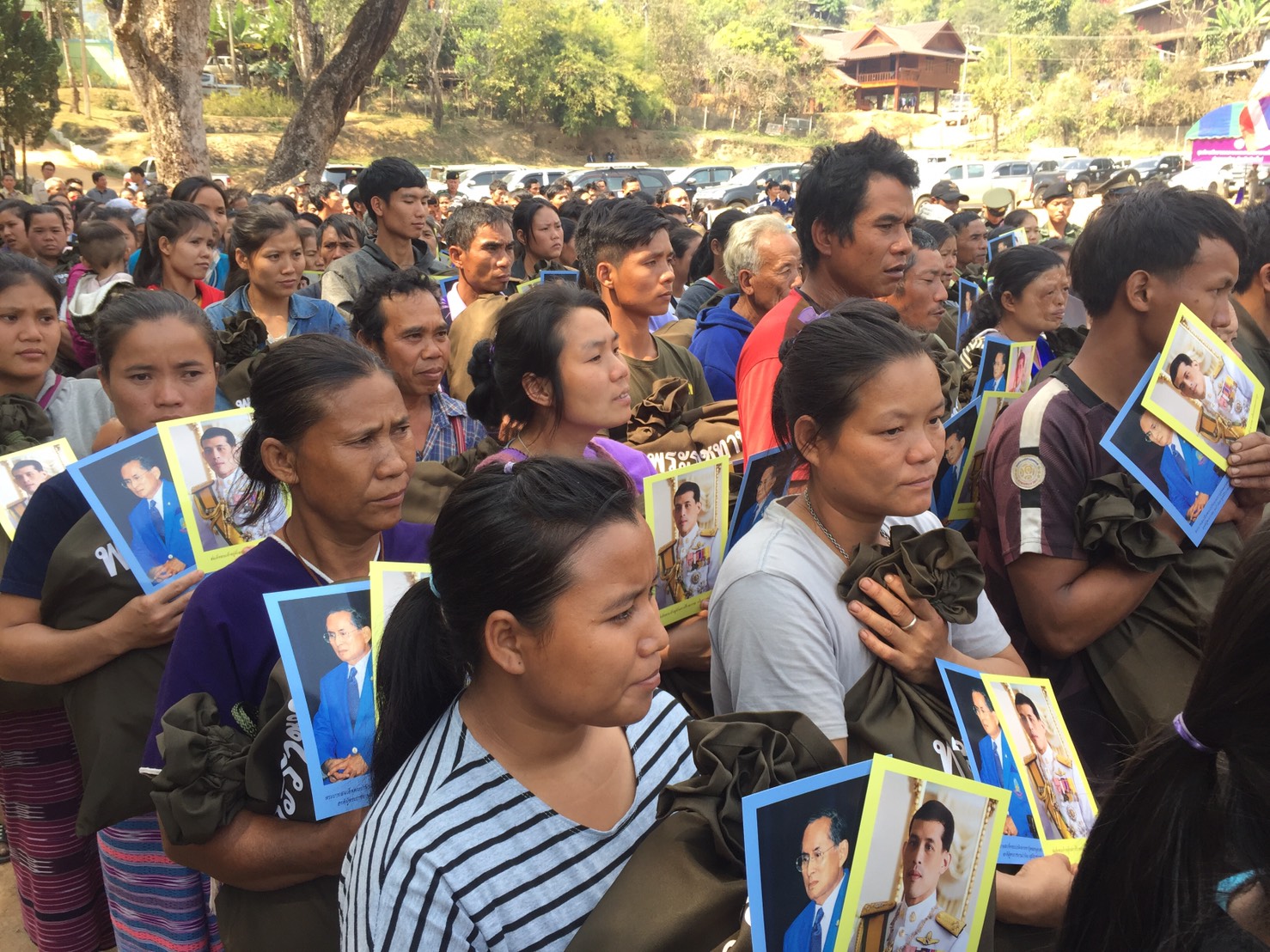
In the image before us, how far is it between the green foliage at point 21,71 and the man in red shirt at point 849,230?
27193 mm

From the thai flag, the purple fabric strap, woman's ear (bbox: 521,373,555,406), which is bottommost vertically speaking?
the purple fabric strap

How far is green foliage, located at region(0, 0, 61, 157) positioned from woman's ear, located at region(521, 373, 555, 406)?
27.2m

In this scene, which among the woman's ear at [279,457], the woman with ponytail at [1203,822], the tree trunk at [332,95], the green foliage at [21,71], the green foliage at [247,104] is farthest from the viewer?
the green foliage at [247,104]

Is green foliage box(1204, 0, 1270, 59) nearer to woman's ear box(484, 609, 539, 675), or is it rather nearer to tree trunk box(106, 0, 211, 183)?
tree trunk box(106, 0, 211, 183)

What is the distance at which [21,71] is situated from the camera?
24.7 meters

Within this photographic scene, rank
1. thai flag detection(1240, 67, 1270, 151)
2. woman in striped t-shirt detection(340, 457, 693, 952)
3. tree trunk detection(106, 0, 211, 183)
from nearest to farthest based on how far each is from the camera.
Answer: woman in striped t-shirt detection(340, 457, 693, 952), thai flag detection(1240, 67, 1270, 151), tree trunk detection(106, 0, 211, 183)

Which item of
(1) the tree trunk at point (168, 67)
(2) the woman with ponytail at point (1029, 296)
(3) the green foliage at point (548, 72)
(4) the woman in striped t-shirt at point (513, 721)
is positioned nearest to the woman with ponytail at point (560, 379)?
(4) the woman in striped t-shirt at point (513, 721)

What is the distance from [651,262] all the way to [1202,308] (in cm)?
198

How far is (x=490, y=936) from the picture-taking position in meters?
1.30

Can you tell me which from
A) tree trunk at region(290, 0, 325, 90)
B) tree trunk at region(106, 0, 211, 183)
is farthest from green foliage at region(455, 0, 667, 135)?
tree trunk at region(106, 0, 211, 183)

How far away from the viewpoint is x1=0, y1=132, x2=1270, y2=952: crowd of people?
51.6 inches

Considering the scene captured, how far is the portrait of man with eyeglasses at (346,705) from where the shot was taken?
1692 mm

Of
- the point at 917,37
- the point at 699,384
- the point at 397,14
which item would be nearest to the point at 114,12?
the point at 397,14

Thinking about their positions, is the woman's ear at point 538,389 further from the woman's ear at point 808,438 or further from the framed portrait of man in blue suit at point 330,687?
the framed portrait of man in blue suit at point 330,687
